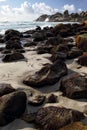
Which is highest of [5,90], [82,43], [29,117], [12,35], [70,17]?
[5,90]

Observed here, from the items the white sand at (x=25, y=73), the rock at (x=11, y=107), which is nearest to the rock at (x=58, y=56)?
the white sand at (x=25, y=73)

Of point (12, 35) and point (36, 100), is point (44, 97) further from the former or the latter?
point (12, 35)

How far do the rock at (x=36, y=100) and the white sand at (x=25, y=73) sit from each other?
5.3 inches

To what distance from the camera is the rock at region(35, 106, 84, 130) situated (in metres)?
4.50

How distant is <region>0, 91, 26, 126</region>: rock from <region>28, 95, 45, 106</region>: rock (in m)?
0.36

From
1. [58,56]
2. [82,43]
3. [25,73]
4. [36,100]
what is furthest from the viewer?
[82,43]

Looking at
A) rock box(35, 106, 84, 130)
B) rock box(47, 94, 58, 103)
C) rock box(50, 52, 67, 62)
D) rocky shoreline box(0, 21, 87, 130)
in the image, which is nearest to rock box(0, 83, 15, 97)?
rocky shoreline box(0, 21, 87, 130)

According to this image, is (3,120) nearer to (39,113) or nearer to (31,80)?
(39,113)

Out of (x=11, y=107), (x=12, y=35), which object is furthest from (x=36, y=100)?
(x=12, y=35)

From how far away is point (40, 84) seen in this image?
21.1ft

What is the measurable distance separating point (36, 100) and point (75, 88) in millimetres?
829

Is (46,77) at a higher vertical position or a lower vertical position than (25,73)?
higher

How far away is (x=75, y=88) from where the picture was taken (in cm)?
559

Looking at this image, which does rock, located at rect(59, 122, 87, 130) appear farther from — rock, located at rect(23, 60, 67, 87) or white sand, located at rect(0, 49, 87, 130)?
rock, located at rect(23, 60, 67, 87)
